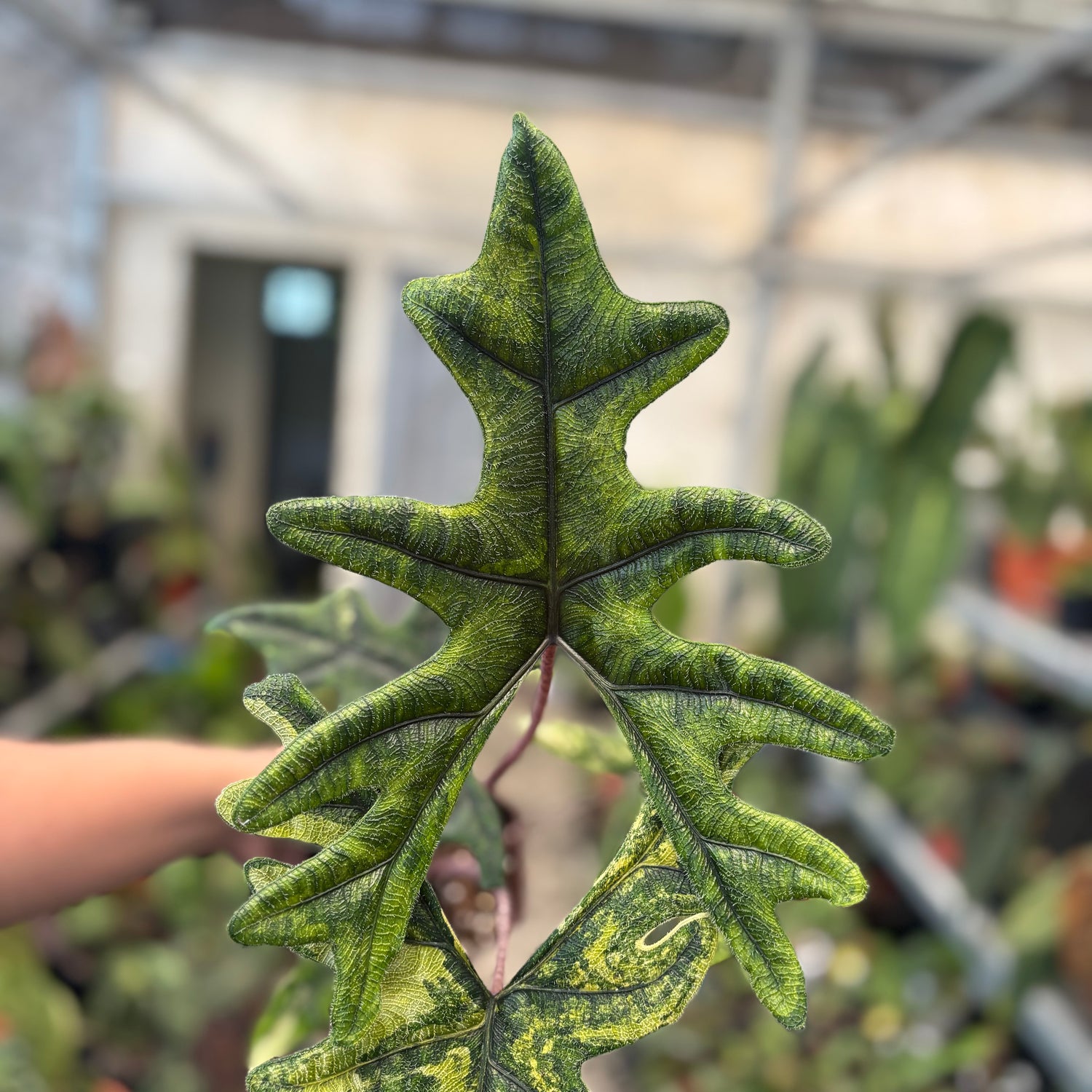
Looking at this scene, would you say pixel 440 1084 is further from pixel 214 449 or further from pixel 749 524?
pixel 214 449

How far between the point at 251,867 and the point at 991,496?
5.46ft

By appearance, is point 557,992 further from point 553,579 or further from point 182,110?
point 182,110

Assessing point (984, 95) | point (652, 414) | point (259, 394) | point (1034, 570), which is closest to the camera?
point (984, 95)

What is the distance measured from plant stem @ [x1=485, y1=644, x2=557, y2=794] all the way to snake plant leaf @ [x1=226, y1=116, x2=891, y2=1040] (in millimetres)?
14

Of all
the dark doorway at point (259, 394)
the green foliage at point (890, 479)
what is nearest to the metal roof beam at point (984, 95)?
the green foliage at point (890, 479)

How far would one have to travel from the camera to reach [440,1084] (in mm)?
238

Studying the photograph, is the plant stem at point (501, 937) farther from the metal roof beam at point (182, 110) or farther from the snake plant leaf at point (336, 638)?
the metal roof beam at point (182, 110)

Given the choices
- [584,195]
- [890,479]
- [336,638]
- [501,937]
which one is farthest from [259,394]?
[501,937]

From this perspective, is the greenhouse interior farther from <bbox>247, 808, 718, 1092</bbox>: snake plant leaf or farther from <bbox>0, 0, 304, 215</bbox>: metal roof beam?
<bbox>247, 808, 718, 1092</bbox>: snake plant leaf

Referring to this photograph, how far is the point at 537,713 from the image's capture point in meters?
0.28

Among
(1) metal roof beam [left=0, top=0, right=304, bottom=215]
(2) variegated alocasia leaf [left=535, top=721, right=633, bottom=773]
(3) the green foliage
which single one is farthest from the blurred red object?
(1) metal roof beam [left=0, top=0, right=304, bottom=215]

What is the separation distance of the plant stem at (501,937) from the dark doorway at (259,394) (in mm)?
2600

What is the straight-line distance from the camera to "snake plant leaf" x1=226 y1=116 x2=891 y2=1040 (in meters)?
0.20

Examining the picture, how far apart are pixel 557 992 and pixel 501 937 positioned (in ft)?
0.17
